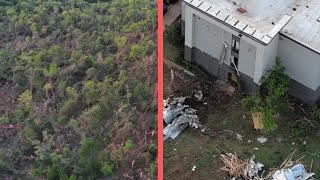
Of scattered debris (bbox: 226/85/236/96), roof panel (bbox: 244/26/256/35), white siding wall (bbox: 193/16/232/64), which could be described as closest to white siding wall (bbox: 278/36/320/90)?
roof panel (bbox: 244/26/256/35)

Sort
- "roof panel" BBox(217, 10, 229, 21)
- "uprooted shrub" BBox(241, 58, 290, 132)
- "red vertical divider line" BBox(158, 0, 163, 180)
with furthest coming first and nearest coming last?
1. "uprooted shrub" BBox(241, 58, 290, 132)
2. "roof panel" BBox(217, 10, 229, 21)
3. "red vertical divider line" BBox(158, 0, 163, 180)

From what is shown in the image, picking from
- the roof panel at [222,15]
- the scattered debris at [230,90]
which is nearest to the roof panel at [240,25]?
the roof panel at [222,15]

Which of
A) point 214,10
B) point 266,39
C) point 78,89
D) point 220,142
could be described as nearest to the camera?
point 266,39

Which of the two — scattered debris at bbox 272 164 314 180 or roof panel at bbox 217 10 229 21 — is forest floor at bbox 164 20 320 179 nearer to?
scattered debris at bbox 272 164 314 180

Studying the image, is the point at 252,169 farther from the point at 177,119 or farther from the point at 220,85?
the point at 220,85

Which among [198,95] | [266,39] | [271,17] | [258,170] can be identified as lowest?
[258,170]

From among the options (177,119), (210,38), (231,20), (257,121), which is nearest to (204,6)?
(231,20)

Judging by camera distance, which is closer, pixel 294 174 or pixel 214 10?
pixel 294 174
